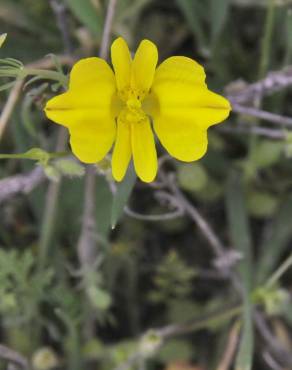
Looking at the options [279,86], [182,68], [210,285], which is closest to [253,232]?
[210,285]

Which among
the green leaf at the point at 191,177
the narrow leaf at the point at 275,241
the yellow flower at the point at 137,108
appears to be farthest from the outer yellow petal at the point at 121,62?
the narrow leaf at the point at 275,241

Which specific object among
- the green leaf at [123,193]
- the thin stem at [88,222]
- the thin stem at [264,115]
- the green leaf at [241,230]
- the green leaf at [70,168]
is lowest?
the green leaf at [241,230]

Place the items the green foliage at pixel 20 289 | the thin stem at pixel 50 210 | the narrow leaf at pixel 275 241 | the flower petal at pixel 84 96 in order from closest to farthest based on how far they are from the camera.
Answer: the flower petal at pixel 84 96 < the green foliage at pixel 20 289 < the thin stem at pixel 50 210 < the narrow leaf at pixel 275 241

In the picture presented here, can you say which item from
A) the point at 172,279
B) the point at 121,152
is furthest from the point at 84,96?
the point at 172,279

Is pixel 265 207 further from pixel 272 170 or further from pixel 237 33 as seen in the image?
pixel 237 33

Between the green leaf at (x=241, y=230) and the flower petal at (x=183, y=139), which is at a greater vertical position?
the flower petal at (x=183, y=139)

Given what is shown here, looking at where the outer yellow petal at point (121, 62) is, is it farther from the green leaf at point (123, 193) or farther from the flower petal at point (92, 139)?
the green leaf at point (123, 193)
